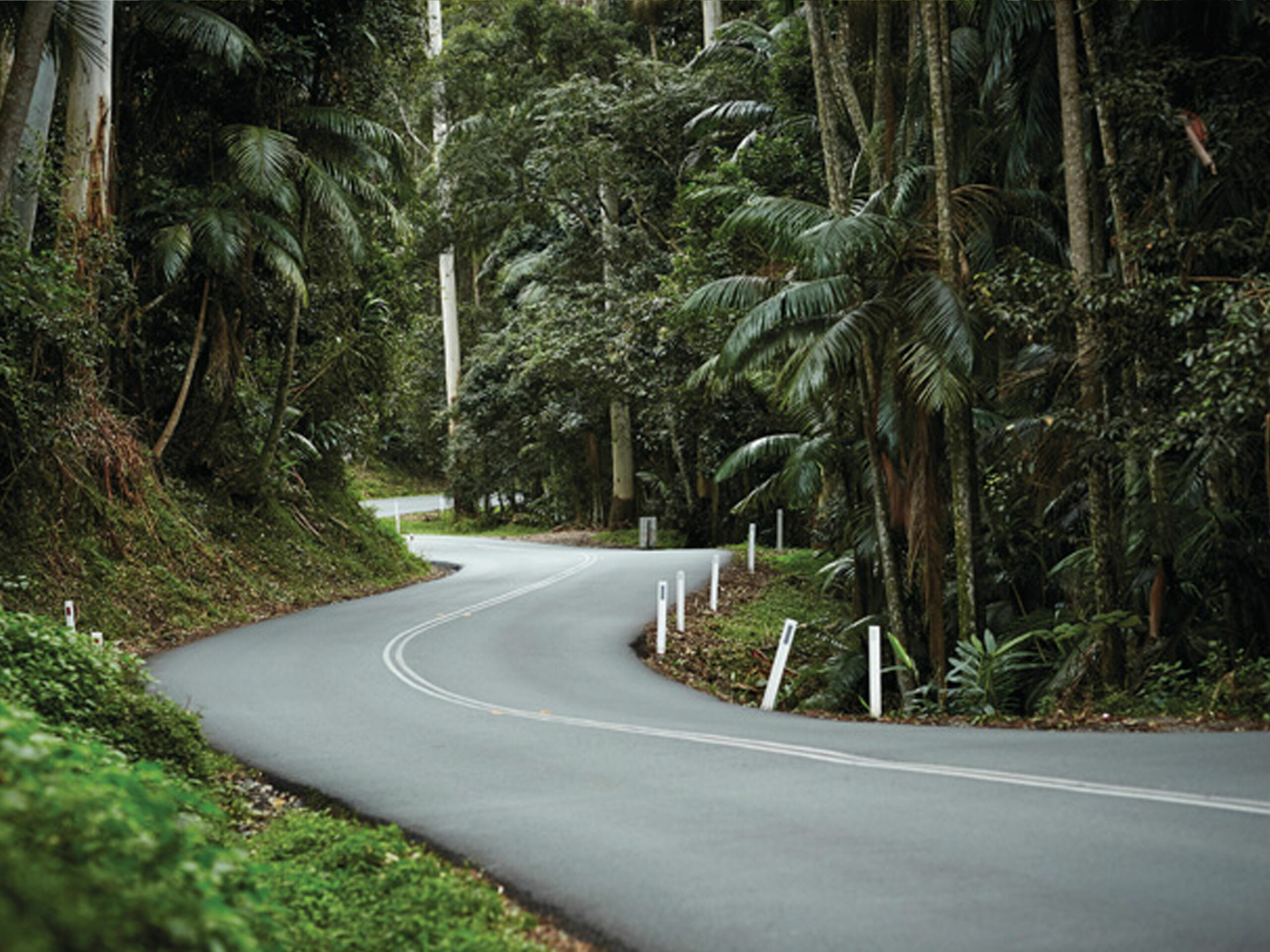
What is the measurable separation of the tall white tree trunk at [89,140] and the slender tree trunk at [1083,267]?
14.4 meters

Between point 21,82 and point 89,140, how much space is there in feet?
19.3

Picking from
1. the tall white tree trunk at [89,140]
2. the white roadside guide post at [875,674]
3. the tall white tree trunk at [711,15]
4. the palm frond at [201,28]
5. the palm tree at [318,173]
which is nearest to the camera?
the white roadside guide post at [875,674]

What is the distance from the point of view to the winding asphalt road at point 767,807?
5.29m

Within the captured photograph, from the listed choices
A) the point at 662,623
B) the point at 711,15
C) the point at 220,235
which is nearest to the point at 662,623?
the point at 662,623

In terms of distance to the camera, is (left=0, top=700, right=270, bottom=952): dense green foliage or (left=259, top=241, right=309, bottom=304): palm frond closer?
→ (left=0, top=700, right=270, bottom=952): dense green foliage

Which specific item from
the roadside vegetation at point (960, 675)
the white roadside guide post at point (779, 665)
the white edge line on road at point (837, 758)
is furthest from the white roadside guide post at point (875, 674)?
the white edge line on road at point (837, 758)

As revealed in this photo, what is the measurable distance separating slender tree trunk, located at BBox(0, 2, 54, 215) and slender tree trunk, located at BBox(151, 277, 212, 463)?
8.93 m

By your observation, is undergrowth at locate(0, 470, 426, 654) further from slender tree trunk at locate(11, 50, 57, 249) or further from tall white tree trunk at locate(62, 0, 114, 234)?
tall white tree trunk at locate(62, 0, 114, 234)

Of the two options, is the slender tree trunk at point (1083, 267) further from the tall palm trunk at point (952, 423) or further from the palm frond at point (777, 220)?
the palm frond at point (777, 220)

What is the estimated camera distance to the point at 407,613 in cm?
2031

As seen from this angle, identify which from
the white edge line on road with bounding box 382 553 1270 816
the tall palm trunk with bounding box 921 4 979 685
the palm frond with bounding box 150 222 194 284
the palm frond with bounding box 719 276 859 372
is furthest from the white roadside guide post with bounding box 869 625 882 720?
the palm frond with bounding box 150 222 194 284

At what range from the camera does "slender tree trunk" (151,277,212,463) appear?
2211 centimetres

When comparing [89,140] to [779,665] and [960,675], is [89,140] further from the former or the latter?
[960,675]

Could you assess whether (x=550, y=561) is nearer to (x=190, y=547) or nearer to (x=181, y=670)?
(x=190, y=547)
